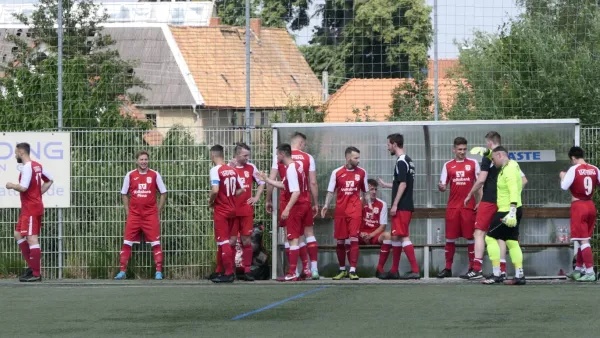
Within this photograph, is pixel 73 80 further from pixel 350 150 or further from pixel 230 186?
pixel 350 150

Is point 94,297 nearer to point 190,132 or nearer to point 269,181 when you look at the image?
point 269,181

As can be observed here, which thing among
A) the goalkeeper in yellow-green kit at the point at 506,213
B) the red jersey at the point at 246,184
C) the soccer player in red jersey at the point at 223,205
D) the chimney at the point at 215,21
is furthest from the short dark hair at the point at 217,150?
the goalkeeper in yellow-green kit at the point at 506,213

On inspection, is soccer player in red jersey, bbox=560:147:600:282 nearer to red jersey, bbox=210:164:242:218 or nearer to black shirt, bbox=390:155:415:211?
black shirt, bbox=390:155:415:211

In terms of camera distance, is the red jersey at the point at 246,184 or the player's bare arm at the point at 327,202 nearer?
the red jersey at the point at 246,184

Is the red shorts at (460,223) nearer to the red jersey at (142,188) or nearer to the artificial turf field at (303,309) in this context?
the artificial turf field at (303,309)

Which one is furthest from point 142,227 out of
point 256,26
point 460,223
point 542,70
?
point 542,70

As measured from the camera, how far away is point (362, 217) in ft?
54.9

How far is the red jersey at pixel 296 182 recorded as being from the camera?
51.4 feet

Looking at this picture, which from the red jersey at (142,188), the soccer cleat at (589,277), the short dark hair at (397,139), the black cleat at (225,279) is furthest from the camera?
the red jersey at (142,188)

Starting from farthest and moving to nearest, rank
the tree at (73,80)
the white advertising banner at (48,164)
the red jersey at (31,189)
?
1. the tree at (73,80)
2. the white advertising banner at (48,164)
3. the red jersey at (31,189)

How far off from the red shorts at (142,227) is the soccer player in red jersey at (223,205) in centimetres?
133

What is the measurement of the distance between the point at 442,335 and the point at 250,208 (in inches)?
280

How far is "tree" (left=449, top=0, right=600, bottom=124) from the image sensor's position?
55.8ft

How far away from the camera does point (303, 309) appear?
11.5 metres
